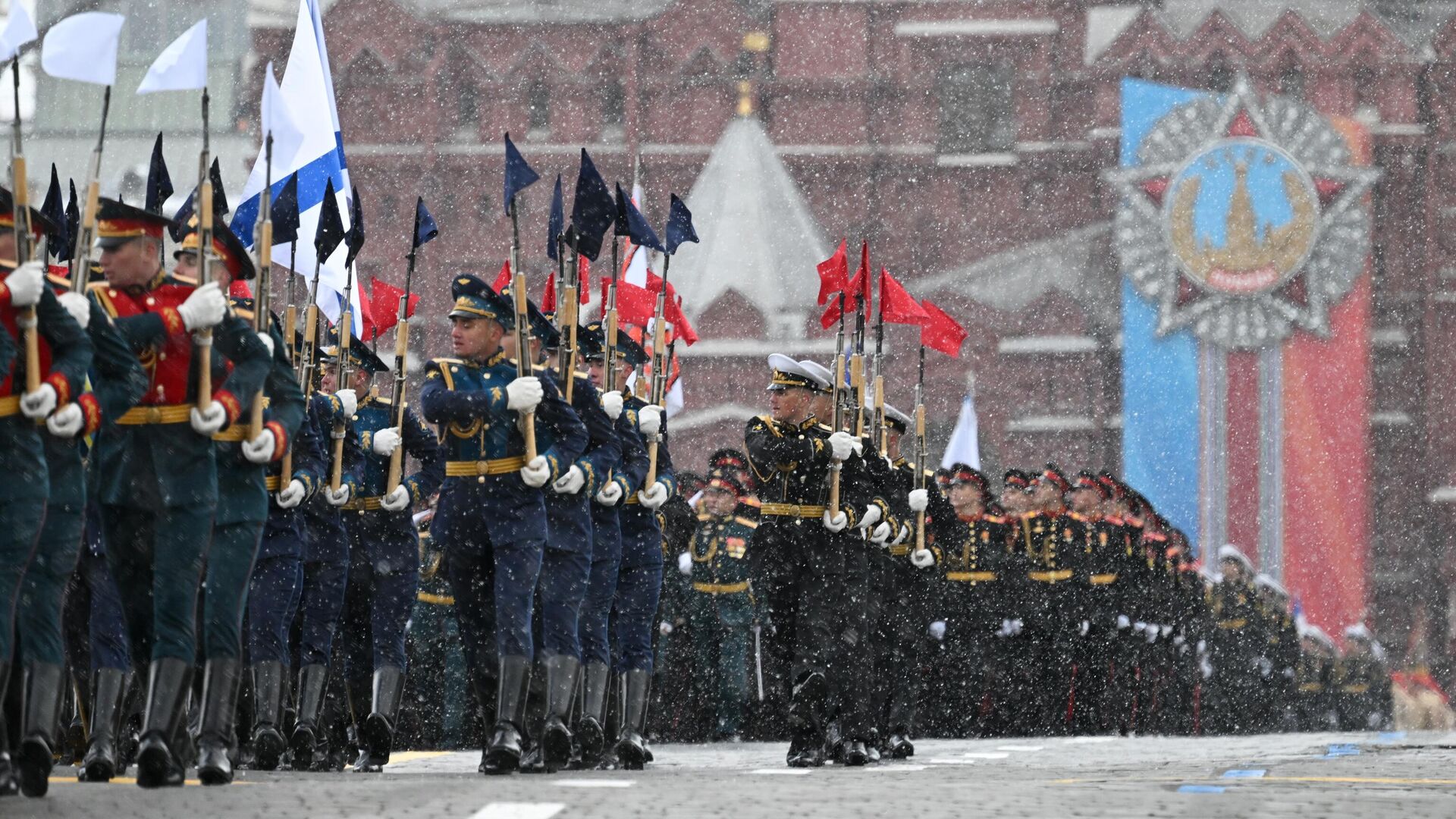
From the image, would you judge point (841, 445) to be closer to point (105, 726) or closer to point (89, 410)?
point (105, 726)

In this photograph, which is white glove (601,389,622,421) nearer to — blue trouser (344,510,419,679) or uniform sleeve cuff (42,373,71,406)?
blue trouser (344,510,419,679)

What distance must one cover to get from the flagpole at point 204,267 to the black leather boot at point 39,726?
3.15 ft

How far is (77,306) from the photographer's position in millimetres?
7324

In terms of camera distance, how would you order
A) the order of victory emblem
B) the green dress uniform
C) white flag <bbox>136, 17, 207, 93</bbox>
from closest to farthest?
1. white flag <bbox>136, 17, 207, 93</bbox>
2. the green dress uniform
3. the order of victory emblem

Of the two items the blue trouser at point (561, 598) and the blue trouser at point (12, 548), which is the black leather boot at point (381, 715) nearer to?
the blue trouser at point (561, 598)

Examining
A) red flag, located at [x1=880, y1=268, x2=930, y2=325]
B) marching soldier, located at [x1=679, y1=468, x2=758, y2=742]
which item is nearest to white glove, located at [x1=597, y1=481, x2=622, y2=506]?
red flag, located at [x1=880, y1=268, x2=930, y2=325]

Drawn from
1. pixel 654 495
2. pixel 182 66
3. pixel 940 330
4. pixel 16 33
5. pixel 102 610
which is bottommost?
pixel 102 610

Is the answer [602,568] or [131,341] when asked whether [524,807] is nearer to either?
[131,341]

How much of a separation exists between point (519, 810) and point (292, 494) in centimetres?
339

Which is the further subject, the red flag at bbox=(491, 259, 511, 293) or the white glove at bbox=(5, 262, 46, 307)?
the red flag at bbox=(491, 259, 511, 293)

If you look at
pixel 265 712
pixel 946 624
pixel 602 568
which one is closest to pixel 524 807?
pixel 265 712

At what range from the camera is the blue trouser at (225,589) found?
796 cm

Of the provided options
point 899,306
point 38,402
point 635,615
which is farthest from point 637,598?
point 899,306

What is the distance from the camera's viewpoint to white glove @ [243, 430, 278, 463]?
803cm
